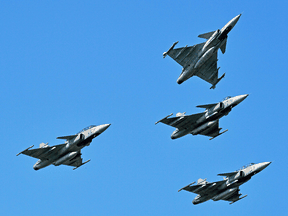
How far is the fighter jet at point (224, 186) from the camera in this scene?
2810 inches

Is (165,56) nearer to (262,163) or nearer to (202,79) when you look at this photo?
(202,79)

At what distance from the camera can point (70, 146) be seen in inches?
2724

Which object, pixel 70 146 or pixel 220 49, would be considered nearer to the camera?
pixel 70 146

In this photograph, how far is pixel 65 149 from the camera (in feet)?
229

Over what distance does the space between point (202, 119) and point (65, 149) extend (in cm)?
2057

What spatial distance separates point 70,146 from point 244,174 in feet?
85.7

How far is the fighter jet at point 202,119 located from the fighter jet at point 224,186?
308 inches

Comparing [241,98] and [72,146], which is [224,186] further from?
[72,146]

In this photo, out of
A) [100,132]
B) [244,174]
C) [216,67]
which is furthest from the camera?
[216,67]

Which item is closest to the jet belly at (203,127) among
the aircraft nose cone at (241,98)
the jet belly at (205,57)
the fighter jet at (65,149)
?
the aircraft nose cone at (241,98)

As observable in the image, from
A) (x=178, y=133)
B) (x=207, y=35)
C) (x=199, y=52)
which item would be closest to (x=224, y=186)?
(x=178, y=133)

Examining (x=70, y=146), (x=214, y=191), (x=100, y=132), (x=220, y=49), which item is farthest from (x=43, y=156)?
(x=220, y=49)

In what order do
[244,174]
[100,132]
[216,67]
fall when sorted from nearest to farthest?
[100,132], [244,174], [216,67]

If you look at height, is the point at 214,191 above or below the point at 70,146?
below
